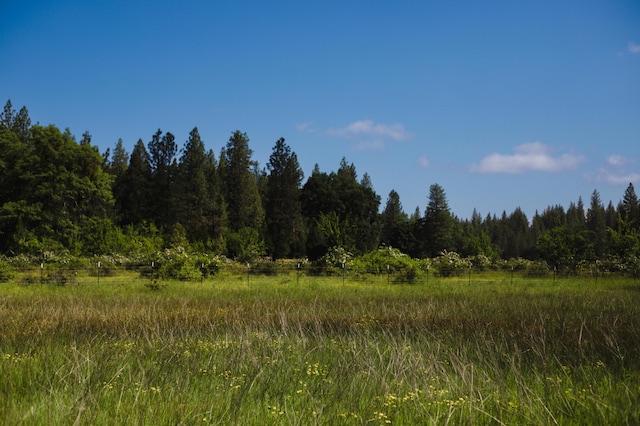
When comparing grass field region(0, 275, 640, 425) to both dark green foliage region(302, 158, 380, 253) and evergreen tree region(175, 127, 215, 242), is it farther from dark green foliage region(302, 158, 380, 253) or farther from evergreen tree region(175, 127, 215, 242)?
Result: dark green foliage region(302, 158, 380, 253)

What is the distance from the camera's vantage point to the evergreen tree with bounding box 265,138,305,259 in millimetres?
62750

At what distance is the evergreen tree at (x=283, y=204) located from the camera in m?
62.8

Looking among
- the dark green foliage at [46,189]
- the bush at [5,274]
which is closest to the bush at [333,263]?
the bush at [5,274]

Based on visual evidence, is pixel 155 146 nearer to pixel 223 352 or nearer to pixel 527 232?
pixel 223 352

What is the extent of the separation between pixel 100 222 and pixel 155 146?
20.2 m

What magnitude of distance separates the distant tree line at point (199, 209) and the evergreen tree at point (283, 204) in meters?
0.13

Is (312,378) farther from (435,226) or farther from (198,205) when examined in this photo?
(435,226)

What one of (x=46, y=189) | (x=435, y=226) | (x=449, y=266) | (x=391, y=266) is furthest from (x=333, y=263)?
(x=435, y=226)

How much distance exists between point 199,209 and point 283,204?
1072cm

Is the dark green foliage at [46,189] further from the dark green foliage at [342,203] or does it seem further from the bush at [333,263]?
the dark green foliage at [342,203]

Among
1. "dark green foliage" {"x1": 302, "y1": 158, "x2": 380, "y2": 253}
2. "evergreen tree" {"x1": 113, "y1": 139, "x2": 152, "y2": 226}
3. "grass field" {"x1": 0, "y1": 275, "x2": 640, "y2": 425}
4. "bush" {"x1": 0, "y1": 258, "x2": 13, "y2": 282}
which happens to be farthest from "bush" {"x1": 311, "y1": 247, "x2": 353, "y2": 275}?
"evergreen tree" {"x1": 113, "y1": 139, "x2": 152, "y2": 226}

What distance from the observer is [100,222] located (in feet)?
154

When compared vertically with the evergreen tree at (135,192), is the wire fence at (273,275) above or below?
below

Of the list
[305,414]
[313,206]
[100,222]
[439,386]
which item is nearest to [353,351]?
[439,386]
